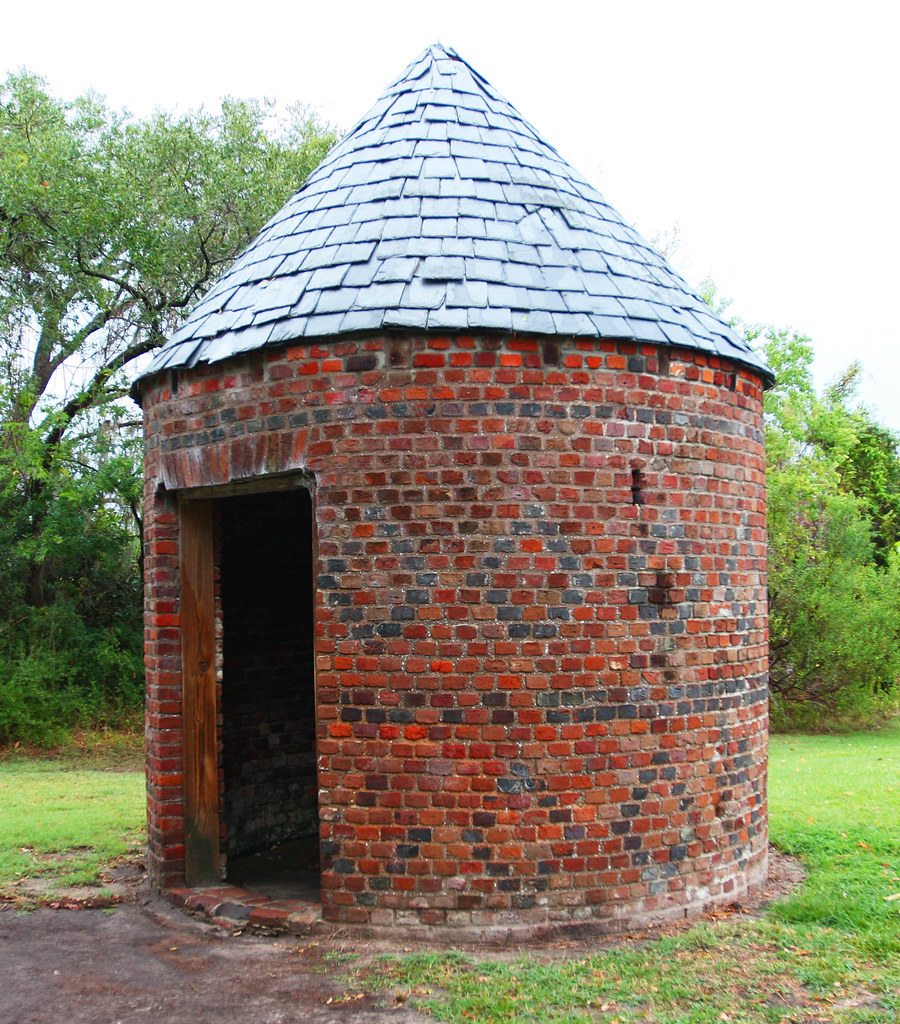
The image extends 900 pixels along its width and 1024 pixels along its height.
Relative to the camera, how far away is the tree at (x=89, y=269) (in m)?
13.8

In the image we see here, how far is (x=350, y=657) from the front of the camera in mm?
4926

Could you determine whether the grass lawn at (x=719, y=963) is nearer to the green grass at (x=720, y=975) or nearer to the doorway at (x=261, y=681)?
the green grass at (x=720, y=975)

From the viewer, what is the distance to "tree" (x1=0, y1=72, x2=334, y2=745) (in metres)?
13.8

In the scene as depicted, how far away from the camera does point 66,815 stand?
8453 millimetres

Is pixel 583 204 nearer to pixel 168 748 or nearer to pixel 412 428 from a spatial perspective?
pixel 412 428

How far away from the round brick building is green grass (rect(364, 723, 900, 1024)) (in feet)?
1.05

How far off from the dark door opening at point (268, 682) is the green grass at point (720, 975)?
2716 mm

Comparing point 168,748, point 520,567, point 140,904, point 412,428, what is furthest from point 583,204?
point 140,904

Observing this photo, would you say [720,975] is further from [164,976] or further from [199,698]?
[199,698]

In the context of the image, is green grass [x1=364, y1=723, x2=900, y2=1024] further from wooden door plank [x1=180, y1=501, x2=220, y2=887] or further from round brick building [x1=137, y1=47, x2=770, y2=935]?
wooden door plank [x1=180, y1=501, x2=220, y2=887]

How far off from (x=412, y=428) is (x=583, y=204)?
2141 millimetres

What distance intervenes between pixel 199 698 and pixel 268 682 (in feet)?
4.96

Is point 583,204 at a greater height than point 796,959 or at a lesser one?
greater

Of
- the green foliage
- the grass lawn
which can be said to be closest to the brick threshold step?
the grass lawn
